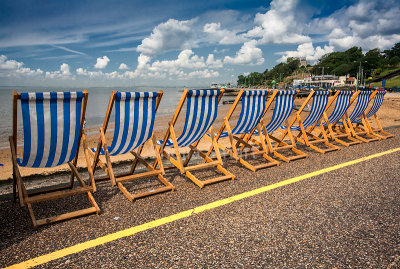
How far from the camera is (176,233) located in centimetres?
234

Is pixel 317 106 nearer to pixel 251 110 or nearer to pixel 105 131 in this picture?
pixel 251 110

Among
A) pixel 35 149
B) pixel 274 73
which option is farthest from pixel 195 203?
pixel 274 73

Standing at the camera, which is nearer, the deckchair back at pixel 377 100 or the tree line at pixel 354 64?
the deckchair back at pixel 377 100

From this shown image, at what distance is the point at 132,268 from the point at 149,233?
46 cm

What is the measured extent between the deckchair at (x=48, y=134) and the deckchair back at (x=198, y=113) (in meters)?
1.42

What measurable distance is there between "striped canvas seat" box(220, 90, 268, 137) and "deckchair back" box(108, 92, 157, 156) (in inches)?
62.6

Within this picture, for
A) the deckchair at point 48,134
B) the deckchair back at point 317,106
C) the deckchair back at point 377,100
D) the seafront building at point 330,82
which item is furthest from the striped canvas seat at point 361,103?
the seafront building at point 330,82

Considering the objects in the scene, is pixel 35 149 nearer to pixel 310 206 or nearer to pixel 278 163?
pixel 310 206

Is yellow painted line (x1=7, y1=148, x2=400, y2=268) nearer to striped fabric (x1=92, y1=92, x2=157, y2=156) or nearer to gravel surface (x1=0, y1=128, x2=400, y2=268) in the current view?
gravel surface (x1=0, y1=128, x2=400, y2=268)

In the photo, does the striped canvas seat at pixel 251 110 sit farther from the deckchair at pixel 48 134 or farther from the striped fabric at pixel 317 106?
the deckchair at pixel 48 134

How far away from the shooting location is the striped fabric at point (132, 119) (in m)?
3.12

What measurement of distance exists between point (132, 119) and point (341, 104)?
507 centimetres

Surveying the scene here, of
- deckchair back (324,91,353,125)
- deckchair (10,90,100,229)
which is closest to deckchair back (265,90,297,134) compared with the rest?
deckchair back (324,91,353,125)

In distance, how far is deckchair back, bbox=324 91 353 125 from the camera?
233 inches
